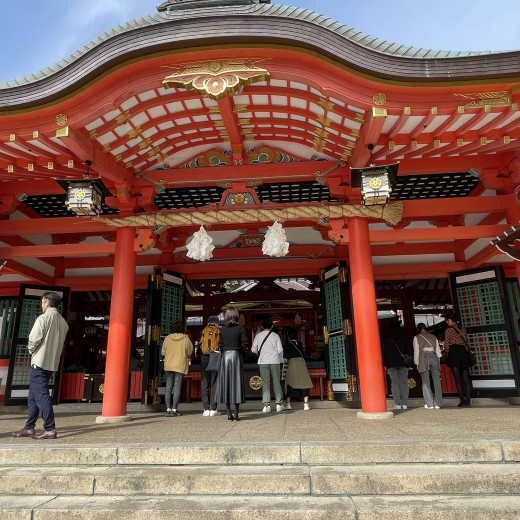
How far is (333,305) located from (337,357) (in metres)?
1.11

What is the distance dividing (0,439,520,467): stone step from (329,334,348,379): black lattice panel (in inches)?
188

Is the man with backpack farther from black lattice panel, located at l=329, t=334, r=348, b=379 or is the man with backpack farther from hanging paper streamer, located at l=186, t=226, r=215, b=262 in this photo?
black lattice panel, located at l=329, t=334, r=348, b=379

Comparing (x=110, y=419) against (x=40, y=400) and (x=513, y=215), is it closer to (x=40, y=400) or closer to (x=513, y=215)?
(x=40, y=400)

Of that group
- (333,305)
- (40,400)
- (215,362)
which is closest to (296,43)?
(215,362)

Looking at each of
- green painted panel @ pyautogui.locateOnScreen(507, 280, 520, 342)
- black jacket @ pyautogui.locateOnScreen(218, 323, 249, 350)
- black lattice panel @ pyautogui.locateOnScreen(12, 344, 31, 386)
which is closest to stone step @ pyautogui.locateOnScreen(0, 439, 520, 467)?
black jacket @ pyautogui.locateOnScreen(218, 323, 249, 350)

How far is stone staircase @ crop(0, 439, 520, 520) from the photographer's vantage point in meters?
3.02

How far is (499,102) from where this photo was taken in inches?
212

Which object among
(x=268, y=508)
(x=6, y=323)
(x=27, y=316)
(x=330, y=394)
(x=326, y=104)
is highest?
(x=326, y=104)

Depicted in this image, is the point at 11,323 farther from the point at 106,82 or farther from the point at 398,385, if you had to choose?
the point at 398,385

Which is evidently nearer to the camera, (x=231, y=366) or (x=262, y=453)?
(x=262, y=453)

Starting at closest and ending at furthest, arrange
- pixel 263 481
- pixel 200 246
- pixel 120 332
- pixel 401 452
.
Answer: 1. pixel 263 481
2. pixel 401 452
3. pixel 120 332
4. pixel 200 246

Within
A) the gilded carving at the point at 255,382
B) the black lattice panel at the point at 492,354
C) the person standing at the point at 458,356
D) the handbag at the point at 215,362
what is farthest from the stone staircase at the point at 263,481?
the gilded carving at the point at 255,382

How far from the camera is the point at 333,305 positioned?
9156 mm

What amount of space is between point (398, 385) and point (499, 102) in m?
5.19
